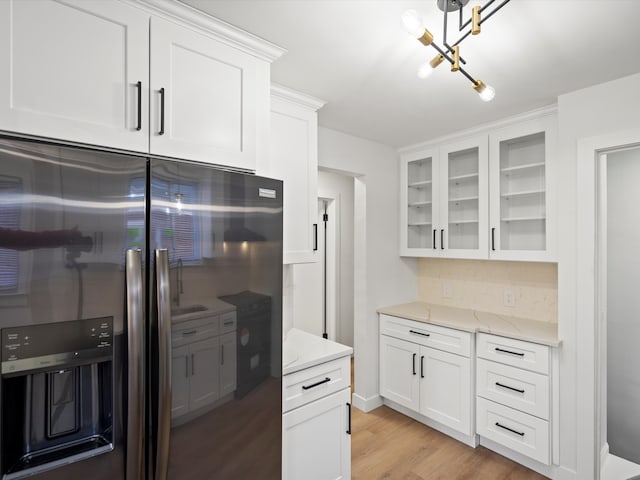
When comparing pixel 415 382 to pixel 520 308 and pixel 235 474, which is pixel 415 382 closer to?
pixel 520 308

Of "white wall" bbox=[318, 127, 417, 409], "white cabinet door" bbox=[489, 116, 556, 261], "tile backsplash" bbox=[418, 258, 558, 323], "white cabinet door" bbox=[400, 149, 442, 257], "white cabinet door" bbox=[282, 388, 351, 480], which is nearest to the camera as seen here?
"white cabinet door" bbox=[282, 388, 351, 480]

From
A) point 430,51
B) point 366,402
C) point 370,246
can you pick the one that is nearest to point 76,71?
point 430,51

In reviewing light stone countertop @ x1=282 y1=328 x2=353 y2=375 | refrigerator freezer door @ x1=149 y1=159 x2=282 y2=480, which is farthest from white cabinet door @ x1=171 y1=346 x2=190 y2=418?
light stone countertop @ x1=282 y1=328 x2=353 y2=375

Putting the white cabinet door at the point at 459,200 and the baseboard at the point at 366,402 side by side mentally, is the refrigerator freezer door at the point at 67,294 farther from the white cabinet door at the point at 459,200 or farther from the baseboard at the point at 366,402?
the white cabinet door at the point at 459,200

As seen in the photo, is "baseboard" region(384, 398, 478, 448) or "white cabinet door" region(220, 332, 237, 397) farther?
"baseboard" region(384, 398, 478, 448)

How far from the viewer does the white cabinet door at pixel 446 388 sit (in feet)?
8.31

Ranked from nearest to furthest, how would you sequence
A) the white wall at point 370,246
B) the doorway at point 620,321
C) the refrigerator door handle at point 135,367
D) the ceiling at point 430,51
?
the refrigerator door handle at point 135,367 → the ceiling at point 430,51 → the doorway at point 620,321 → the white wall at point 370,246

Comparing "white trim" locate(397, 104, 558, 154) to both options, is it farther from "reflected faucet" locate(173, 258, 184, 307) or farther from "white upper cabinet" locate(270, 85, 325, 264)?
"reflected faucet" locate(173, 258, 184, 307)

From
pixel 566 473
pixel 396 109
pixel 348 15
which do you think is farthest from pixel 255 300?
pixel 566 473

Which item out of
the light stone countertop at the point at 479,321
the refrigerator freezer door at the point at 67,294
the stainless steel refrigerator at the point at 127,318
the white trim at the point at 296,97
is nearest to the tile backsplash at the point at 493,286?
the light stone countertop at the point at 479,321

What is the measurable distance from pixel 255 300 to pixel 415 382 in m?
2.08

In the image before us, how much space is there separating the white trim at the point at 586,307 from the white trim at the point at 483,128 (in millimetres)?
416

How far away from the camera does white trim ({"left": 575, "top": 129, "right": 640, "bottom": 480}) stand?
2.01 meters

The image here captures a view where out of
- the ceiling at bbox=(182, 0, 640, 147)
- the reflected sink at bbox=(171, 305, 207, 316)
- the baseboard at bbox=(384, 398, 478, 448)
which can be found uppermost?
the ceiling at bbox=(182, 0, 640, 147)
